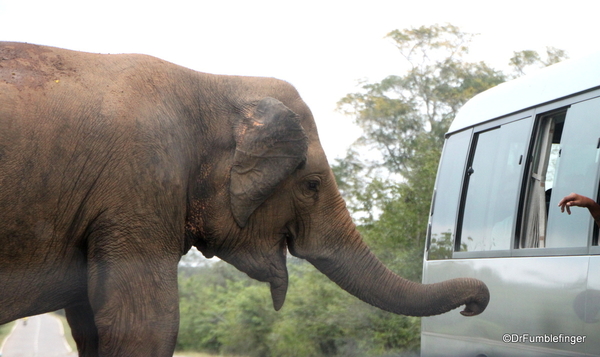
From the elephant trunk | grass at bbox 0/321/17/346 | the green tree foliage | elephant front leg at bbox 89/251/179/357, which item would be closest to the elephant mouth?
the elephant trunk

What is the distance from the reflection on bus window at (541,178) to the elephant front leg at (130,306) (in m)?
2.56

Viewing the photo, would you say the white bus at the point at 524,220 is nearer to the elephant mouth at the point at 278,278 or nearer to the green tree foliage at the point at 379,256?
the elephant mouth at the point at 278,278

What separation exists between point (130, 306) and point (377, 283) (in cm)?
178

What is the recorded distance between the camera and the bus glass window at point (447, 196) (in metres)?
6.22

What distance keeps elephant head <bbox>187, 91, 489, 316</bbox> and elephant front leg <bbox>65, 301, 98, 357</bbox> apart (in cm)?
83

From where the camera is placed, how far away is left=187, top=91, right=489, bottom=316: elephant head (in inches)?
171

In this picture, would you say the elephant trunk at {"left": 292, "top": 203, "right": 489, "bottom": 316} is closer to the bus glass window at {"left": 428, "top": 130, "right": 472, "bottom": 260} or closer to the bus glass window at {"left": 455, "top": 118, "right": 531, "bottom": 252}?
the bus glass window at {"left": 455, "top": 118, "right": 531, "bottom": 252}

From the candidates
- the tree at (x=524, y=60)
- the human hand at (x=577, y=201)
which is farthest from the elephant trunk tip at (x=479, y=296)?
the tree at (x=524, y=60)

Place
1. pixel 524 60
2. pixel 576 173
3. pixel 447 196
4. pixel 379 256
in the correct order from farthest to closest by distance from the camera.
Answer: pixel 524 60
pixel 379 256
pixel 447 196
pixel 576 173

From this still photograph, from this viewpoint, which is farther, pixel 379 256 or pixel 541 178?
pixel 379 256

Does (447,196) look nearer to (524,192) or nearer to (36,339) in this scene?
(524,192)

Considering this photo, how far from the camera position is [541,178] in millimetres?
5020

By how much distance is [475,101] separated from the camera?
6.33m

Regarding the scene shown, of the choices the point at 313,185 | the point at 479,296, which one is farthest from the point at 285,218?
the point at 479,296
